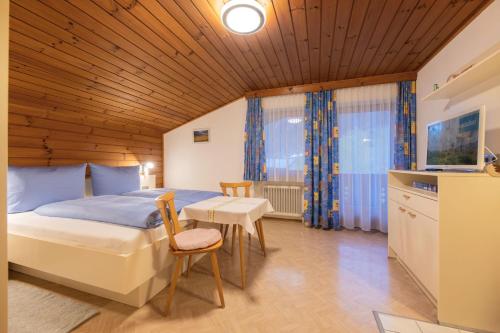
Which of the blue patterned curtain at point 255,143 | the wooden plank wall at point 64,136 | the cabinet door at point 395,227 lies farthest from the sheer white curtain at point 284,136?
the wooden plank wall at point 64,136

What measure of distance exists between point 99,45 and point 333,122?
307 centimetres

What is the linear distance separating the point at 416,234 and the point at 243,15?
226 centimetres

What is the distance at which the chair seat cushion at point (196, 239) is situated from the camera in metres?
1.56

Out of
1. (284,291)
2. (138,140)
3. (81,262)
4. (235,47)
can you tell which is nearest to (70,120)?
(138,140)

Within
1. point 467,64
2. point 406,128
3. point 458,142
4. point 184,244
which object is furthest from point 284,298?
point 406,128

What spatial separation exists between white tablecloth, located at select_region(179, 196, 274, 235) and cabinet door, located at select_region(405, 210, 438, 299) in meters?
1.27

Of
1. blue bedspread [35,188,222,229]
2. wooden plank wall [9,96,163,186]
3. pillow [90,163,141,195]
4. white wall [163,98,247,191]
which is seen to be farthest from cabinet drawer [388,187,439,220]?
wooden plank wall [9,96,163,186]

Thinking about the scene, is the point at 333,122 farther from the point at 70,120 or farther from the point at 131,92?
the point at 70,120

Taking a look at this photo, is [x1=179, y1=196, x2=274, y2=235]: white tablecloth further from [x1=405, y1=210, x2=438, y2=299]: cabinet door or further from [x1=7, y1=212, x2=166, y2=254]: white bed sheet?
[x1=405, y1=210, x2=438, y2=299]: cabinet door

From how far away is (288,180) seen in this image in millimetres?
3734

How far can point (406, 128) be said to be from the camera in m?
3.07

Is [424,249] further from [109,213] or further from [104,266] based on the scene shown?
[109,213]

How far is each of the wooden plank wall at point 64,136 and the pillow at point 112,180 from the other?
26cm

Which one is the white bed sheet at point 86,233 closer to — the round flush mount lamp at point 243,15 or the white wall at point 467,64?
the round flush mount lamp at point 243,15
